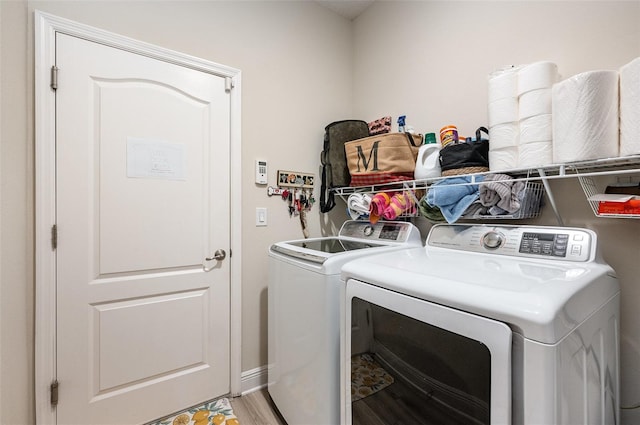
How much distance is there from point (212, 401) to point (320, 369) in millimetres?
1015

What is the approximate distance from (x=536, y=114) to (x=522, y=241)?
0.51 meters

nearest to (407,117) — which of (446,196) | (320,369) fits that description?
(446,196)

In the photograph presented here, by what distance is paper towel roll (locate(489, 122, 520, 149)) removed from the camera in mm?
1207

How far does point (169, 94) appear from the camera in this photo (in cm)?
165

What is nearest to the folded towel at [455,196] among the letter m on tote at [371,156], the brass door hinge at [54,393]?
the letter m on tote at [371,156]

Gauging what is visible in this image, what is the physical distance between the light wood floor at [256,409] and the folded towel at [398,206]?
1343 mm

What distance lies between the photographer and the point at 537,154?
1124mm

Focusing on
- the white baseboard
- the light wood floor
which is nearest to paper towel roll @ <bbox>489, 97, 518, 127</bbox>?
the light wood floor

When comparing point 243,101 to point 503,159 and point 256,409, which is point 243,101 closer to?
point 503,159

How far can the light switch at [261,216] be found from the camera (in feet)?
6.41

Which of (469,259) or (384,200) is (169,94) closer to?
(384,200)

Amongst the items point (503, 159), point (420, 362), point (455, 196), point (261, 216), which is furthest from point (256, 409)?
point (503, 159)

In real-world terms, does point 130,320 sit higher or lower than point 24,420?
higher

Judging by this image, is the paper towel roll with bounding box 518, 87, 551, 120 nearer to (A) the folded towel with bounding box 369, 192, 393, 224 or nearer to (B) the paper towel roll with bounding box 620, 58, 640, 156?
(B) the paper towel roll with bounding box 620, 58, 640, 156
